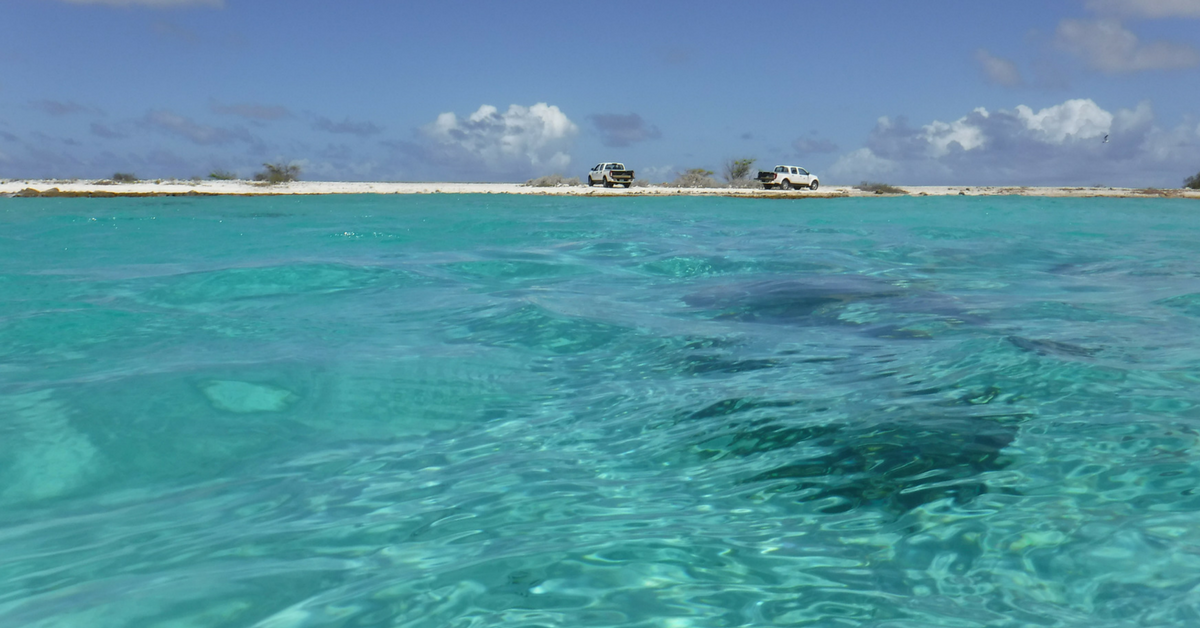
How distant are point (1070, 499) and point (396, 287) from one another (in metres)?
8.70

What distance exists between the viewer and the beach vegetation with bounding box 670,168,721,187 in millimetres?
50938

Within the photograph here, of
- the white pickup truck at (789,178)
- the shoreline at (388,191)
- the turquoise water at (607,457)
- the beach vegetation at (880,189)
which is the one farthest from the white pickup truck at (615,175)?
the turquoise water at (607,457)

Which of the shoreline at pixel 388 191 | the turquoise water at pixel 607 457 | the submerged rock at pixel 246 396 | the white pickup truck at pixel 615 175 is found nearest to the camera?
the turquoise water at pixel 607 457

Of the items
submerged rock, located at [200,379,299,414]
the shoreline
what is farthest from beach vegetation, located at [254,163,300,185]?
submerged rock, located at [200,379,299,414]

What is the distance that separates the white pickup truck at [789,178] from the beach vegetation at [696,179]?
794 centimetres

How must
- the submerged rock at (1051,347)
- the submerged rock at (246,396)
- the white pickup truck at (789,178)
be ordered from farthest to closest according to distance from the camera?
the white pickup truck at (789,178) < the submerged rock at (1051,347) < the submerged rock at (246,396)

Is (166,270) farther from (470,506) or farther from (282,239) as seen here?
(470,506)

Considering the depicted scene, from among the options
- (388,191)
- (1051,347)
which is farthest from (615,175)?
(1051,347)

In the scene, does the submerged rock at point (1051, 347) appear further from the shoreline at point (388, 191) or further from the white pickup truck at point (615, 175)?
the white pickup truck at point (615, 175)

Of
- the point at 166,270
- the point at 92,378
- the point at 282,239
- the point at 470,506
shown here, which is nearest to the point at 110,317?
the point at 92,378

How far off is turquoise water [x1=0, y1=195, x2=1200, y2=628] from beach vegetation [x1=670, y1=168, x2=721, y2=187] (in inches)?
1640

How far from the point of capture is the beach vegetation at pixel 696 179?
50.9m

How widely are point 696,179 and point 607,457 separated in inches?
1936

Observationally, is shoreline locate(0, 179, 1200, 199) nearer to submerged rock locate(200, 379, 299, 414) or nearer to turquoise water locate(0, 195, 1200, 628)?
turquoise water locate(0, 195, 1200, 628)
